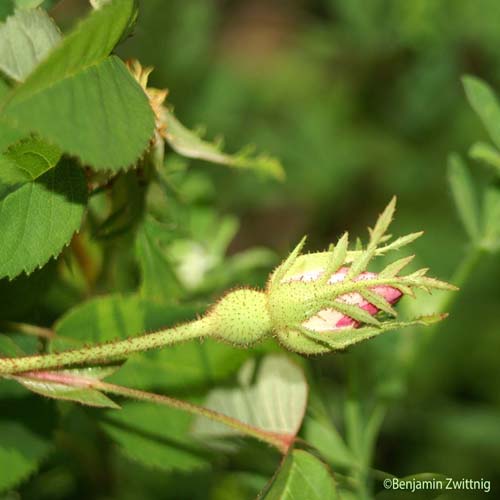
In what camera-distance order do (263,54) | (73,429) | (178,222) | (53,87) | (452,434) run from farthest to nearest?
(263,54)
(452,434)
(73,429)
(178,222)
(53,87)

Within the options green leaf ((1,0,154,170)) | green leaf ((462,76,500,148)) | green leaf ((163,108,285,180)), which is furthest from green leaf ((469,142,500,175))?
green leaf ((1,0,154,170))

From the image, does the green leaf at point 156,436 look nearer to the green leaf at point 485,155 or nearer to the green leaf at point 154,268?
the green leaf at point 154,268

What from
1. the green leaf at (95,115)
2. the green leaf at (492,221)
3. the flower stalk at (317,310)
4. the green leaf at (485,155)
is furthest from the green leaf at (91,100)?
the green leaf at (492,221)

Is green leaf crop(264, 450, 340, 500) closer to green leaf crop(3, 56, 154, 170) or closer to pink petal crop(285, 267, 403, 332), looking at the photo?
pink petal crop(285, 267, 403, 332)

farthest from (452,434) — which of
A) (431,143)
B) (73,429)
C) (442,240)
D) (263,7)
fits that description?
(263,7)

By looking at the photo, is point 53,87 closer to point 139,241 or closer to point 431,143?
point 139,241

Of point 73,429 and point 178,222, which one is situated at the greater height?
point 178,222
